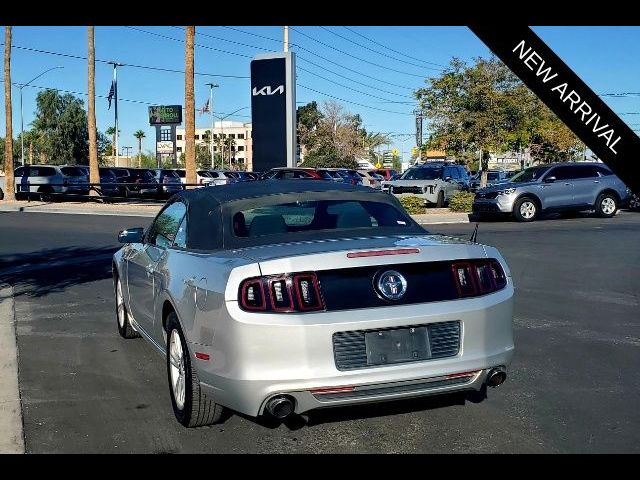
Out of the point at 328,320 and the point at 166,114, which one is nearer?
the point at 328,320

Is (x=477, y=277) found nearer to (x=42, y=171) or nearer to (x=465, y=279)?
(x=465, y=279)

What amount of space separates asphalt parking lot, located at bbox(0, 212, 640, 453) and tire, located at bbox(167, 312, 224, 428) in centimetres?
11

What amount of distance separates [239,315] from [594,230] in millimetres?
16032

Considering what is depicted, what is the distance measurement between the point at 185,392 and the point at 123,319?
271cm

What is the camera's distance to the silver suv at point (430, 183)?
1022 inches

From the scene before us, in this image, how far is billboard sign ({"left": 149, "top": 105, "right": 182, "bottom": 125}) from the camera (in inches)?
3297

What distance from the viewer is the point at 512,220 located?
22.2 meters

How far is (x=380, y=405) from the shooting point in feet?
16.8

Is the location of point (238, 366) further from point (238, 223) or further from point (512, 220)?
point (512, 220)

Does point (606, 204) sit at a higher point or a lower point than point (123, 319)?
higher

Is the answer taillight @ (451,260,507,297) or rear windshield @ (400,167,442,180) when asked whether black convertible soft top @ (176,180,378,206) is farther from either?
rear windshield @ (400,167,442,180)

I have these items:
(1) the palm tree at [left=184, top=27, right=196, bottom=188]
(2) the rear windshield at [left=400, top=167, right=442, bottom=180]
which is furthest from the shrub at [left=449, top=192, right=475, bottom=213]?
(1) the palm tree at [left=184, top=27, right=196, bottom=188]

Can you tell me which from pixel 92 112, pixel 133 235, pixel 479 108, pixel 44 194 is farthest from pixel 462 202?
pixel 44 194

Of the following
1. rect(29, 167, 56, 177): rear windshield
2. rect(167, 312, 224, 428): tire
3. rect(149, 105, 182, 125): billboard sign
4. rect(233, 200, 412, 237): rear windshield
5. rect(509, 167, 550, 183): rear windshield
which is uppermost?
rect(149, 105, 182, 125): billboard sign
